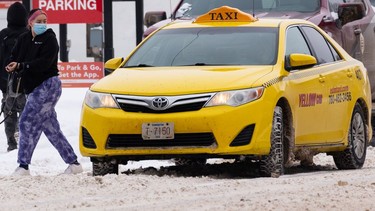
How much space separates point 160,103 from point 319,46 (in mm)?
2534

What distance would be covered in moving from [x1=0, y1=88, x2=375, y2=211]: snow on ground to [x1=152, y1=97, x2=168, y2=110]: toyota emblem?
1.75 ft

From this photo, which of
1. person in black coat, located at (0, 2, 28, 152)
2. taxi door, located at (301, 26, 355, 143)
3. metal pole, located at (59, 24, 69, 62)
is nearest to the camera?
taxi door, located at (301, 26, 355, 143)

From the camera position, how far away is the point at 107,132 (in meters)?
11.8

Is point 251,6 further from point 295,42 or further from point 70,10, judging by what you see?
point 70,10

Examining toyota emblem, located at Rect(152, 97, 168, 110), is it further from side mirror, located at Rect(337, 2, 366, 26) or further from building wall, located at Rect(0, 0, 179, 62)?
building wall, located at Rect(0, 0, 179, 62)

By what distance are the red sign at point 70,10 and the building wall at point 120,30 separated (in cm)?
558

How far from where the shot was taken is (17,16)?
1766cm

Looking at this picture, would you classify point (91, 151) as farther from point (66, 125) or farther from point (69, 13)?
point (69, 13)

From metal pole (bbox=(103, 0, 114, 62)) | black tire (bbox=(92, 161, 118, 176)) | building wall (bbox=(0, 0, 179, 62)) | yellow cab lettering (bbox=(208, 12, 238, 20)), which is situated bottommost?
building wall (bbox=(0, 0, 179, 62))

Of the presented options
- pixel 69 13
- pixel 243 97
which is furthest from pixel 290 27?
pixel 69 13

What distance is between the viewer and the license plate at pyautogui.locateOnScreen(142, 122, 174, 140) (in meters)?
11.6

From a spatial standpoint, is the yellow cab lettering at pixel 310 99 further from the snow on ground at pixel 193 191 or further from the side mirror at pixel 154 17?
the side mirror at pixel 154 17

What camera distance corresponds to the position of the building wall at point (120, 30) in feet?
103

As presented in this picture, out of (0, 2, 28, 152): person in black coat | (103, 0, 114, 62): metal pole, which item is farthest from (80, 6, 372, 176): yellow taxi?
(103, 0, 114, 62): metal pole
